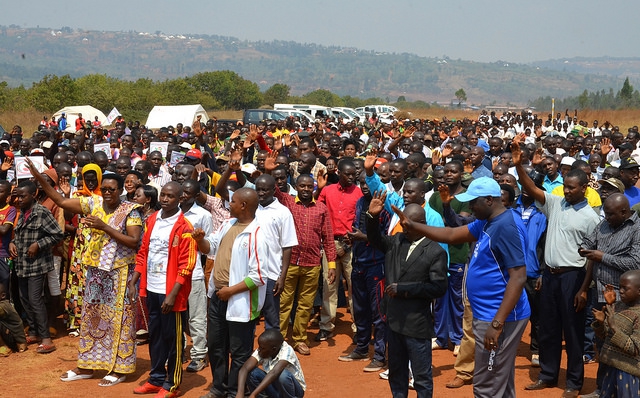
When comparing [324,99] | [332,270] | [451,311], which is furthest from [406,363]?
[324,99]

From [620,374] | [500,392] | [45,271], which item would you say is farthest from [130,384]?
[620,374]

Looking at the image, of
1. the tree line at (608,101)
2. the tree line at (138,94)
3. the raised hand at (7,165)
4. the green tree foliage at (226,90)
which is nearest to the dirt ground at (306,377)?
the raised hand at (7,165)

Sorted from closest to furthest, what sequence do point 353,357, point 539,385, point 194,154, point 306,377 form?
point 539,385
point 306,377
point 353,357
point 194,154

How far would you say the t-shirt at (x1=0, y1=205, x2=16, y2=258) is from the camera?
7938 millimetres

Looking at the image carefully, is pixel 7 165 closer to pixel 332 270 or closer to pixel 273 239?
pixel 332 270

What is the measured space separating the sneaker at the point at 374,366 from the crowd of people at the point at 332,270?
0.05 feet

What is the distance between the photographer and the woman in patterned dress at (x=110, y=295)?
7000 mm

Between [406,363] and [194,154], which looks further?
[194,154]

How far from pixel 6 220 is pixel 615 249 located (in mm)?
6109

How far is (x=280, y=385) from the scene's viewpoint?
18.8 ft

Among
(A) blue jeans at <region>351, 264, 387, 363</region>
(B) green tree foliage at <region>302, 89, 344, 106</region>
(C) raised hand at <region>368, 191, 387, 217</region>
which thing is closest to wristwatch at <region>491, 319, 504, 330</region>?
(C) raised hand at <region>368, 191, 387, 217</region>

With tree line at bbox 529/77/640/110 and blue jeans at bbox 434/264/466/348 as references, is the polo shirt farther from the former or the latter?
tree line at bbox 529/77/640/110

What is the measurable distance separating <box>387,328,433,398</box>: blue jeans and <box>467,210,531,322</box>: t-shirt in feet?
1.78

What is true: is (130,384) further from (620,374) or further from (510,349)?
(620,374)
